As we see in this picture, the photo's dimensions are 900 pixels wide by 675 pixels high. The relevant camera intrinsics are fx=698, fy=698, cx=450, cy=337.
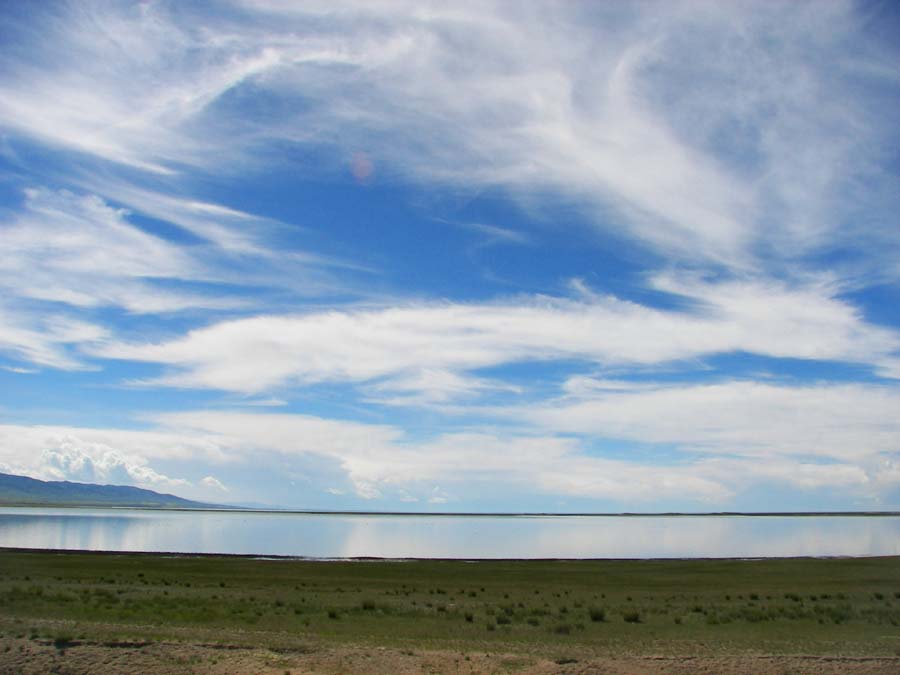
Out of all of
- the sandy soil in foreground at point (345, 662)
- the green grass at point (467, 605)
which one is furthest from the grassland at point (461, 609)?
the sandy soil in foreground at point (345, 662)

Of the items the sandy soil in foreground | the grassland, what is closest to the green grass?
the grassland

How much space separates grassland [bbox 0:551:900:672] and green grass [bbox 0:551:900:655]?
0.09 m

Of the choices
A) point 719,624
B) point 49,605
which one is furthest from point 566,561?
point 49,605

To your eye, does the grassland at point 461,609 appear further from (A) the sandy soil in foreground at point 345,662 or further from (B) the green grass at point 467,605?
(A) the sandy soil in foreground at point 345,662

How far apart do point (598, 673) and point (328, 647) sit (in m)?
7.13

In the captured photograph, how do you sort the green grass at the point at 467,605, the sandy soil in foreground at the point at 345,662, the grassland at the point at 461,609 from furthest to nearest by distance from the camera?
the green grass at the point at 467,605 → the grassland at the point at 461,609 → the sandy soil in foreground at the point at 345,662

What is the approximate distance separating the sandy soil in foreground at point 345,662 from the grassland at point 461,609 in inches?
14.8

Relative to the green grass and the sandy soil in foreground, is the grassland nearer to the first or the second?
the green grass

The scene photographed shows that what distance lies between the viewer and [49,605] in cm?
2675

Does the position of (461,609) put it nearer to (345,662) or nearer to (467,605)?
(467,605)

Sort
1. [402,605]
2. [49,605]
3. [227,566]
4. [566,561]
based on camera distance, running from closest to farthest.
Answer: [49,605] < [402,605] < [227,566] < [566,561]

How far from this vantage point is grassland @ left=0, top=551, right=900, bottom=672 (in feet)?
65.1

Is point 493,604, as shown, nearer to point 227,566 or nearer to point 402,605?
point 402,605

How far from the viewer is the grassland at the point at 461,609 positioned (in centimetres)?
1984
